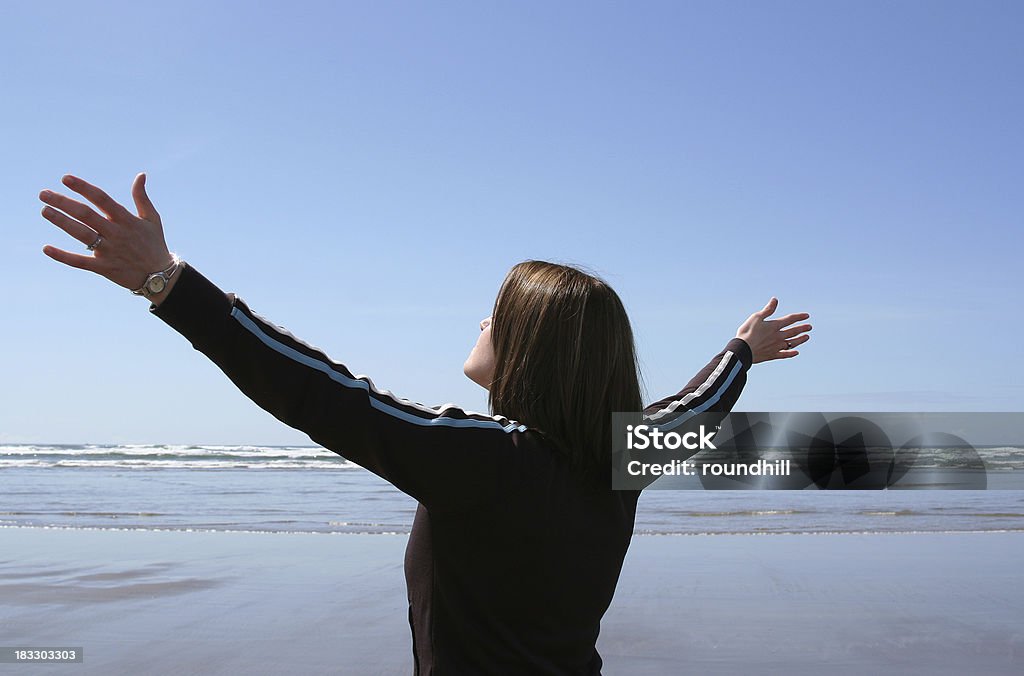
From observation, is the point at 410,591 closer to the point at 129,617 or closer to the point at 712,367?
the point at 712,367

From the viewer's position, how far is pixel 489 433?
55.5 inches

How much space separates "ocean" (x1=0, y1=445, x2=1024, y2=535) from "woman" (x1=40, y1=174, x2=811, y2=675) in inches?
367

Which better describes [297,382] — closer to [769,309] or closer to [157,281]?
[157,281]

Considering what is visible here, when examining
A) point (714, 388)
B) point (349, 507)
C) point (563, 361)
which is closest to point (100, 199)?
point (563, 361)

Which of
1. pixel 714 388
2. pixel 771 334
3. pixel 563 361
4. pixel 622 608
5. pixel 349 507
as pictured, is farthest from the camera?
pixel 349 507

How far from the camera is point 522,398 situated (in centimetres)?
153

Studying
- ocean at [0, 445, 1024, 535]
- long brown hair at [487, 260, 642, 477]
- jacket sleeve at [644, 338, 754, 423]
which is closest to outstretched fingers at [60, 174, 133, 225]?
long brown hair at [487, 260, 642, 477]

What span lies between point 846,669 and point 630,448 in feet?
12.6

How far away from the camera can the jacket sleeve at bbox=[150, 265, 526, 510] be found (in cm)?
126

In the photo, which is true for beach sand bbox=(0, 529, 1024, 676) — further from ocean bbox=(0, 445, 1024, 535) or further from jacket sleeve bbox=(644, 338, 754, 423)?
jacket sleeve bbox=(644, 338, 754, 423)

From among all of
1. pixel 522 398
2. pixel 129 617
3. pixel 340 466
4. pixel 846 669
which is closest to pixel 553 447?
pixel 522 398

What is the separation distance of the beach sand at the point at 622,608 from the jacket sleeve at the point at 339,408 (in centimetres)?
375

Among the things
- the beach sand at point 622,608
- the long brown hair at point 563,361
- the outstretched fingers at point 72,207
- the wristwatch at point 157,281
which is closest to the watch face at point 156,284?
the wristwatch at point 157,281

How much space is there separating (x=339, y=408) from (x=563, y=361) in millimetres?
421
